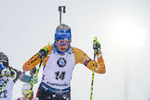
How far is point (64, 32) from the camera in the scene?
1.58m

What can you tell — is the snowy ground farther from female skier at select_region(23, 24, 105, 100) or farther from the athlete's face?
the athlete's face

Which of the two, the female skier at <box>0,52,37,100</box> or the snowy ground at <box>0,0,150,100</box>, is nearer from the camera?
the female skier at <box>0,52,37,100</box>

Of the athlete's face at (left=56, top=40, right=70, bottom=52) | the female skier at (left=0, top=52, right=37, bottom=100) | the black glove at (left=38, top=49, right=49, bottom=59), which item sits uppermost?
the athlete's face at (left=56, top=40, right=70, bottom=52)

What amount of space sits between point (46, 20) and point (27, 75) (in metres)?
0.70

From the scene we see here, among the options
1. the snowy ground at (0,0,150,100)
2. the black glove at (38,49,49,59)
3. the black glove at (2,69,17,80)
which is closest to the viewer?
the black glove at (38,49,49,59)

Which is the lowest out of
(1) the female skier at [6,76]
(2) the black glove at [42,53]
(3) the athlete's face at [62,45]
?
(1) the female skier at [6,76]

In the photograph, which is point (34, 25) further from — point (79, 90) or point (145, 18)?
point (145, 18)

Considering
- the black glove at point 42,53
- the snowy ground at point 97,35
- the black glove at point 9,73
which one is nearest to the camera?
the black glove at point 42,53

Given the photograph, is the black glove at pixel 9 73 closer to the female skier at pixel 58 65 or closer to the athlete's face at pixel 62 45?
the female skier at pixel 58 65

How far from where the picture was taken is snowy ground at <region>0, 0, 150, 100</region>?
2154 millimetres

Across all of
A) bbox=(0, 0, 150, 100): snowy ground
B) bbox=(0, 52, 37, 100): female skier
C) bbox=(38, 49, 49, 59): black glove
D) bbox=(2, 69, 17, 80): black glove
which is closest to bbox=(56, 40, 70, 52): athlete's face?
bbox=(38, 49, 49, 59): black glove

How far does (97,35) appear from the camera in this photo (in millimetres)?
2494

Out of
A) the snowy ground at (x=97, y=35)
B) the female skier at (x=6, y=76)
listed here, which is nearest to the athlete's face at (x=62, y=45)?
the female skier at (x=6, y=76)

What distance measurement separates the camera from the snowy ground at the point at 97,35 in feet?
7.07
